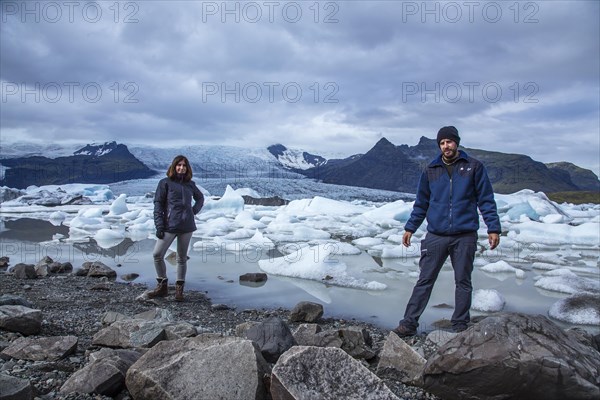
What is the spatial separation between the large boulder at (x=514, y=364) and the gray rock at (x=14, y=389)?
74.2 inches

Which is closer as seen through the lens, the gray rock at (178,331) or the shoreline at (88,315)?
the shoreline at (88,315)

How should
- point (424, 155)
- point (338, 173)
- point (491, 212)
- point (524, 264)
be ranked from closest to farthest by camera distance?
point (491, 212)
point (524, 264)
point (338, 173)
point (424, 155)

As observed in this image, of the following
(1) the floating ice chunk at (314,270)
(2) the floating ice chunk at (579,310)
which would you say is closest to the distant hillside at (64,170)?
(1) the floating ice chunk at (314,270)

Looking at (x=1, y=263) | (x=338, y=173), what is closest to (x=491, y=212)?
(x=1, y=263)

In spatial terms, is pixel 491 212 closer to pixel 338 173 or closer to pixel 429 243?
pixel 429 243

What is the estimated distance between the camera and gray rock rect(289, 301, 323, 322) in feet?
14.6

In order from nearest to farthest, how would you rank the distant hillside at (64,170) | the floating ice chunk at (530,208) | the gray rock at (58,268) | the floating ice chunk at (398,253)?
the gray rock at (58,268), the floating ice chunk at (398,253), the floating ice chunk at (530,208), the distant hillside at (64,170)

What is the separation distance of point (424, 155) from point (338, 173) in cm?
5192

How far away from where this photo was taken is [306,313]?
4453 mm

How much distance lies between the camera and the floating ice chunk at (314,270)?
633 cm

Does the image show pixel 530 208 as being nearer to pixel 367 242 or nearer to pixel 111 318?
pixel 367 242

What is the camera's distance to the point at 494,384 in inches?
82.3

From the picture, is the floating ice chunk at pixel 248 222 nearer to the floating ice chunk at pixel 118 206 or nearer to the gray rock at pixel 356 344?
the floating ice chunk at pixel 118 206

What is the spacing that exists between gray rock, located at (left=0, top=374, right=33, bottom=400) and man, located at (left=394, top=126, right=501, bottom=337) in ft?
8.85
